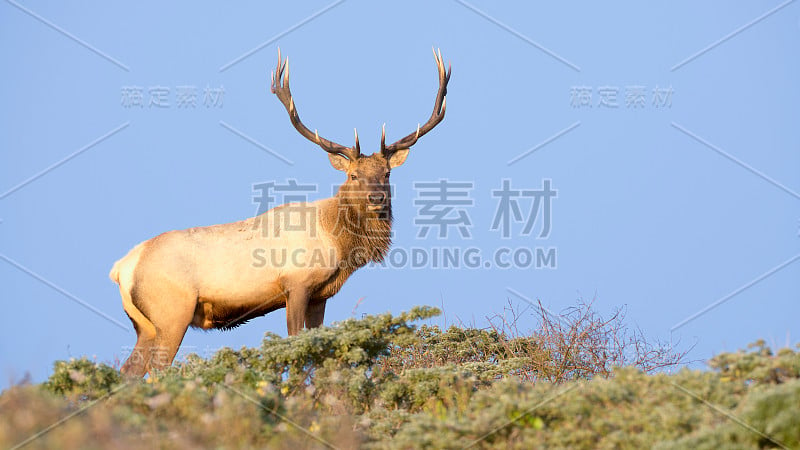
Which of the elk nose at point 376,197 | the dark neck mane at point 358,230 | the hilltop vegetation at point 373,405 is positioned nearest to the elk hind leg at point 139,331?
the hilltop vegetation at point 373,405

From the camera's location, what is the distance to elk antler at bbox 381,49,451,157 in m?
11.4

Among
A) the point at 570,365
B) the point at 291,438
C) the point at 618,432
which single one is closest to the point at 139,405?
the point at 291,438

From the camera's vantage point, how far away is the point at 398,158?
11.6m

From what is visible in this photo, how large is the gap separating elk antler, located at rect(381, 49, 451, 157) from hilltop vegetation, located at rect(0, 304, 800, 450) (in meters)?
3.70

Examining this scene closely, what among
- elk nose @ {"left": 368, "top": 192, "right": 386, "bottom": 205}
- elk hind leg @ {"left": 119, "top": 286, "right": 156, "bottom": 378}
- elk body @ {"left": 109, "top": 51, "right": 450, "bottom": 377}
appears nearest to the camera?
elk hind leg @ {"left": 119, "top": 286, "right": 156, "bottom": 378}

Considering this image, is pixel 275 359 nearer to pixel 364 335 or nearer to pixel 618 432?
pixel 364 335

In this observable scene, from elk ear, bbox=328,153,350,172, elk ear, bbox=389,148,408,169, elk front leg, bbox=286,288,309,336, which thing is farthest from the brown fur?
elk ear, bbox=389,148,408,169

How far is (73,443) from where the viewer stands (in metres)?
4.72

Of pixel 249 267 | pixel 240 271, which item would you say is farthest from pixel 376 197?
pixel 240 271

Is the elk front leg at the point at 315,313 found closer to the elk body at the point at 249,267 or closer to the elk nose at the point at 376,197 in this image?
the elk body at the point at 249,267

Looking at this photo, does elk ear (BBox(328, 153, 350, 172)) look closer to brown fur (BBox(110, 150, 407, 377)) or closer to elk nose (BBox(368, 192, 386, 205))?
brown fur (BBox(110, 150, 407, 377))

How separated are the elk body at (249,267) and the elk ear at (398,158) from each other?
68cm

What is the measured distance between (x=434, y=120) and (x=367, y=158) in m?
1.26

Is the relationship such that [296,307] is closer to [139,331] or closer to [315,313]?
[315,313]
